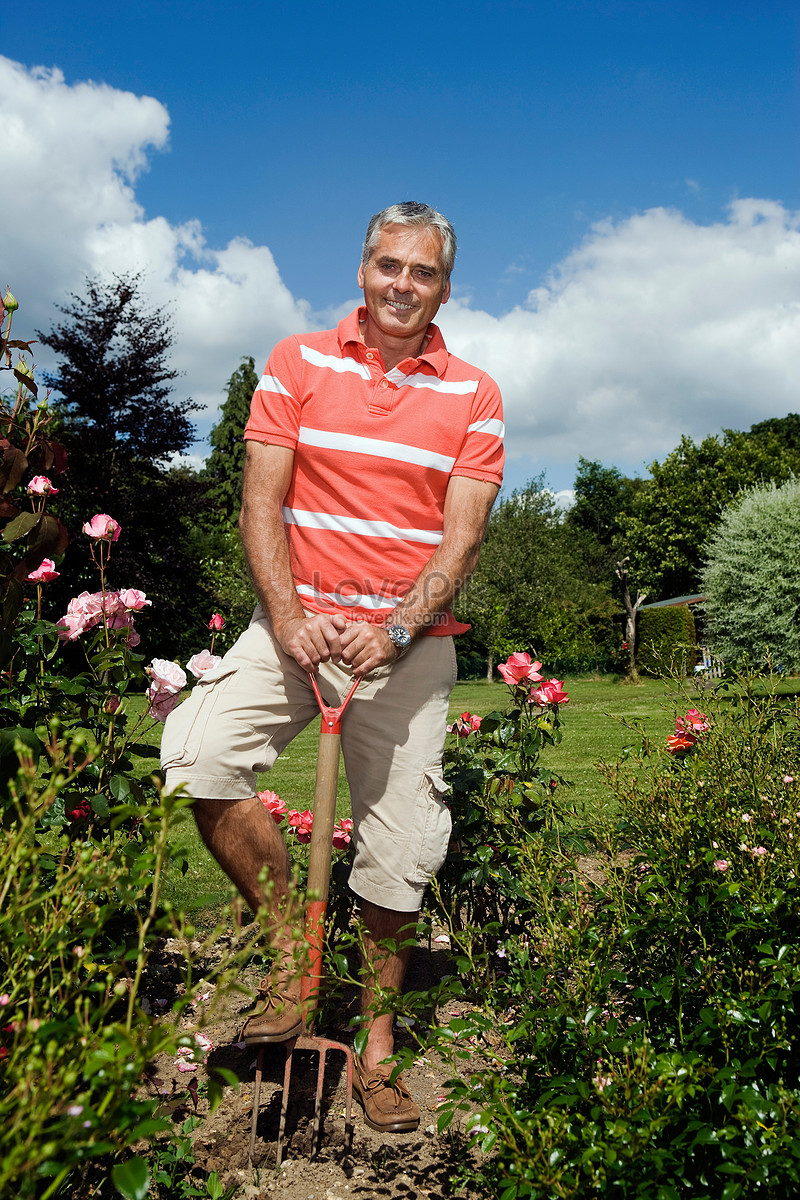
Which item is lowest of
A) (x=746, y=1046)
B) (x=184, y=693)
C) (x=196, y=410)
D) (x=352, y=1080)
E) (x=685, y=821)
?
(x=352, y=1080)

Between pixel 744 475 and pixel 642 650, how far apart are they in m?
9.91

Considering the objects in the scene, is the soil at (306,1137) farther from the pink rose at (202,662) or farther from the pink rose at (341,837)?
the pink rose at (202,662)

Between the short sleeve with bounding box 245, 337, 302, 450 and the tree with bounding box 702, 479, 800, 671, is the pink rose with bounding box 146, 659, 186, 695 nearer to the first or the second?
the short sleeve with bounding box 245, 337, 302, 450

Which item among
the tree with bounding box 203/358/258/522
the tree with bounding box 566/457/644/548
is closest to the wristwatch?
the tree with bounding box 203/358/258/522

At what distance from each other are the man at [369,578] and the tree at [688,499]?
36827mm

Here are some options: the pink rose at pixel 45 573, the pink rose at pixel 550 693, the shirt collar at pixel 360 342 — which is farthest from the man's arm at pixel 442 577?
the pink rose at pixel 45 573

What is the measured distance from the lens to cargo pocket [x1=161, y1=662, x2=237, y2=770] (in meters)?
2.28

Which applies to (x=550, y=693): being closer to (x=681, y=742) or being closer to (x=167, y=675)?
(x=681, y=742)

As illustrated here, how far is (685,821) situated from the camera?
7.60 feet

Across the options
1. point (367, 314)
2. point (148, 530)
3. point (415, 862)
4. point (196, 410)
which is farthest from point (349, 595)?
point (196, 410)

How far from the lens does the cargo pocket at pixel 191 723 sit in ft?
7.48

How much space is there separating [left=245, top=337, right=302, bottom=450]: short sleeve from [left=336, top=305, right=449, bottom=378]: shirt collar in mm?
171

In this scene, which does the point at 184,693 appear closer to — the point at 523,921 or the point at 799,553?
the point at 523,921

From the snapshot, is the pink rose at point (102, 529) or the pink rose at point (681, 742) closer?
the pink rose at point (102, 529)
